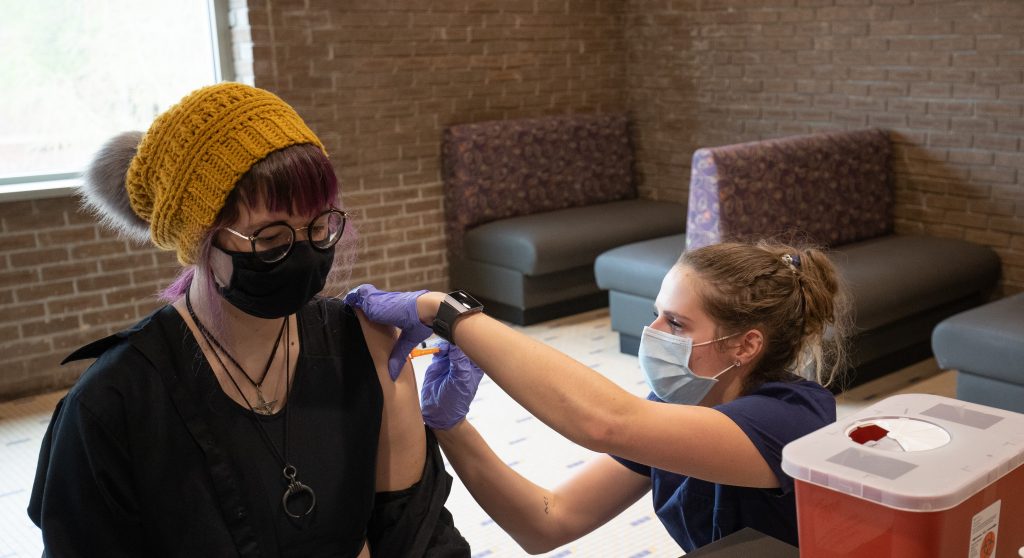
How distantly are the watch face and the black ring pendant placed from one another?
1.09 feet

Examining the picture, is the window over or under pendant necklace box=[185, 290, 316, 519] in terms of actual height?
over

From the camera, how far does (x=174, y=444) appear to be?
1306 millimetres

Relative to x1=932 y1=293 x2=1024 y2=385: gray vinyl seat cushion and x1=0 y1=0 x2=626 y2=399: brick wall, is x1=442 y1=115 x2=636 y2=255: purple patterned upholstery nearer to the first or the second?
x1=0 y1=0 x2=626 y2=399: brick wall

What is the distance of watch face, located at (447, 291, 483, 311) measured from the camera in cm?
135

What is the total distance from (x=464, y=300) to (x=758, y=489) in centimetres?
50

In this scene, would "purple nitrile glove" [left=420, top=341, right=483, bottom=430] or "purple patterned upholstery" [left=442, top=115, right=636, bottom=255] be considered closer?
"purple nitrile glove" [left=420, top=341, right=483, bottom=430]

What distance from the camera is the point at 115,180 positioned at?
1409 mm

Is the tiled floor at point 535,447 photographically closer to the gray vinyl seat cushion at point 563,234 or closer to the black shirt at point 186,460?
the gray vinyl seat cushion at point 563,234

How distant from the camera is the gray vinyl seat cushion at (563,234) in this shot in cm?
504

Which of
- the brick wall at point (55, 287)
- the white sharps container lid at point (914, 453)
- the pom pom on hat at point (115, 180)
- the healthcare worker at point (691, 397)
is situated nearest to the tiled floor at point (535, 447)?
the brick wall at point (55, 287)

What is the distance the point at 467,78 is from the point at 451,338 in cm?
441

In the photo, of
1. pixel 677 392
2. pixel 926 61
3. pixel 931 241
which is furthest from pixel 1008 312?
pixel 677 392

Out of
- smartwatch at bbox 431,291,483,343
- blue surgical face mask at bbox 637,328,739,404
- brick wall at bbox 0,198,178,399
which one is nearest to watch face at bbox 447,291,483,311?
smartwatch at bbox 431,291,483,343

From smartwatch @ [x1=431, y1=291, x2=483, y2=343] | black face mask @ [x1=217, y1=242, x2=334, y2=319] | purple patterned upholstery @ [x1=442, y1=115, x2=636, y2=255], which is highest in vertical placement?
black face mask @ [x1=217, y1=242, x2=334, y2=319]
